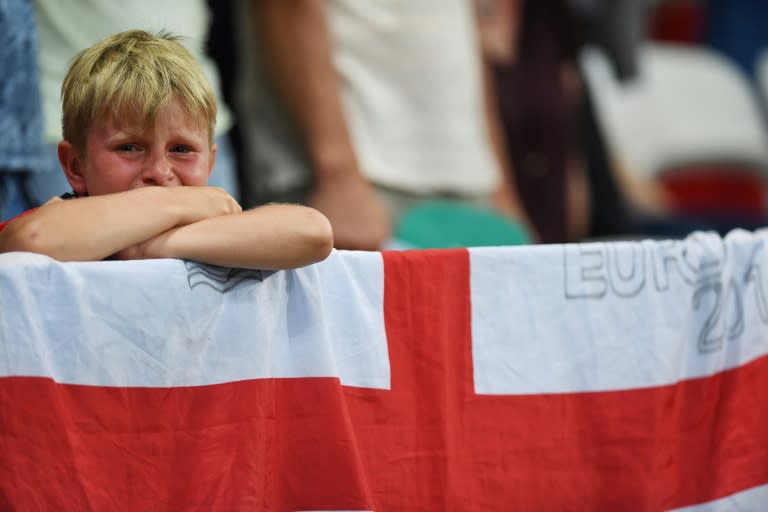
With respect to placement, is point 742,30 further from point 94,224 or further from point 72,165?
point 94,224

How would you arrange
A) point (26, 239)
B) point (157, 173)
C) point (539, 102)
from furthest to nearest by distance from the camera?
point (539, 102), point (157, 173), point (26, 239)

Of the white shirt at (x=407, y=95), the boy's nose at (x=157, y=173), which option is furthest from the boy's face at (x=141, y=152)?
the white shirt at (x=407, y=95)

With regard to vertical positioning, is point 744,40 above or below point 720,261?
above

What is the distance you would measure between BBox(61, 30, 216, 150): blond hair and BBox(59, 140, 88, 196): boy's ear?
12mm

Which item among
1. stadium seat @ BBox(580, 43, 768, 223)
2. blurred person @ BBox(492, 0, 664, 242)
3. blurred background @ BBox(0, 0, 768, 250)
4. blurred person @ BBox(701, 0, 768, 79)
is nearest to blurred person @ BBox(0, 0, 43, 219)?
blurred background @ BBox(0, 0, 768, 250)

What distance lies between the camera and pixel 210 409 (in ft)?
3.38

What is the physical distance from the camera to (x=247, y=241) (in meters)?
1.01

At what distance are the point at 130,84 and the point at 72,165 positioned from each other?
132mm

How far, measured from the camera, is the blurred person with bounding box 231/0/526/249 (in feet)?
6.36

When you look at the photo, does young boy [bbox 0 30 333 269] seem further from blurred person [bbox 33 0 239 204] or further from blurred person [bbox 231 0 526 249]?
blurred person [bbox 231 0 526 249]

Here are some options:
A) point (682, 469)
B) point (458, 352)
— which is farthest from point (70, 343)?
point (682, 469)

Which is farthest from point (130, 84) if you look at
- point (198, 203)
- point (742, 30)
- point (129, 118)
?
point (742, 30)

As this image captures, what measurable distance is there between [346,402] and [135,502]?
0.24 metres

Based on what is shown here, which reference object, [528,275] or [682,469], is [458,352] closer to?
[528,275]
